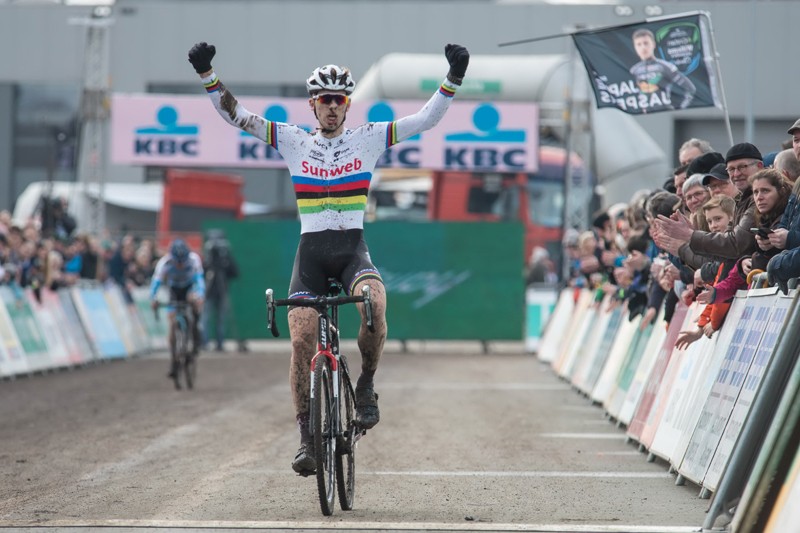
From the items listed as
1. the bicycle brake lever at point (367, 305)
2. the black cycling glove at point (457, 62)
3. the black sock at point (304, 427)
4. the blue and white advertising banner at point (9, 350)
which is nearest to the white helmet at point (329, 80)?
the black cycling glove at point (457, 62)

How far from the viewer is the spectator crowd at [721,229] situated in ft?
28.5

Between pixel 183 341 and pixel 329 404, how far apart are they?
35.3 ft

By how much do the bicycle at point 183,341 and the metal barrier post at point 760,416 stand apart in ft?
39.1

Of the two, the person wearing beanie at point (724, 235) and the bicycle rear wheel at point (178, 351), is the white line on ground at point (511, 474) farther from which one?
the bicycle rear wheel at point (178, 351)

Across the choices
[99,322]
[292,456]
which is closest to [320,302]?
[292,456]

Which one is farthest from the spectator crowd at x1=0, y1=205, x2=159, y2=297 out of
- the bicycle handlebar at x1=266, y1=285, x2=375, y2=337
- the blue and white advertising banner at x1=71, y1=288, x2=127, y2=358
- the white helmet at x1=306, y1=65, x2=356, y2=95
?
the bicycle handlebar at x1=266, y1=285, x2=375, y2=337

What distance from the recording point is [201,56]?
822 centimetres

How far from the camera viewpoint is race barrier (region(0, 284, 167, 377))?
811 inches

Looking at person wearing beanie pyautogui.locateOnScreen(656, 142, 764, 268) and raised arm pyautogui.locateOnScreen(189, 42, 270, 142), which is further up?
raised arm pyautogui.locateOnScreen(189, 42, 270, 142)

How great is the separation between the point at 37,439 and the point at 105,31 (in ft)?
75.4

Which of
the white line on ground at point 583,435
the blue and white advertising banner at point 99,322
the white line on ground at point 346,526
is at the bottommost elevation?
the blue and white advertising banner at point 99,322

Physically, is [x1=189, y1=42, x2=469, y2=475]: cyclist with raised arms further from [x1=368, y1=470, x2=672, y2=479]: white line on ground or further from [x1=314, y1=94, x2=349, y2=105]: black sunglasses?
[x1=368, y1=470, x2=672, y2=479]: white line on ground

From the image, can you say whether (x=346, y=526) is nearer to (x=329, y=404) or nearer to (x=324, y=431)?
(x=324, y=431)

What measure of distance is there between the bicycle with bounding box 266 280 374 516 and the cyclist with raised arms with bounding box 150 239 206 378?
1041 cm
